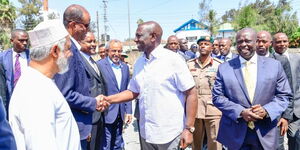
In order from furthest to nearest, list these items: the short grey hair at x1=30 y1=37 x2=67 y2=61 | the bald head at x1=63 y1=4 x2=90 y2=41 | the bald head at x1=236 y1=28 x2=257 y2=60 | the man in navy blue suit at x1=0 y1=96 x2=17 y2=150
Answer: the bald head at x1=236 y1=28 x2=257 y2=60
the bald head at x1=63 y1=4 x2=90 y2=41
the short grey hair at x1=30 y1=37 x2=67 y2=61
the man in navy blue suit at x1=0 y1=96 x2=17 y2=150

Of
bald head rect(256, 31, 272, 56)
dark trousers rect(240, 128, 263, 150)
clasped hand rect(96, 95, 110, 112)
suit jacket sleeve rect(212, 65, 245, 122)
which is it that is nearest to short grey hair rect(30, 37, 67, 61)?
clasped hand rect(96, 95, 110, 112)

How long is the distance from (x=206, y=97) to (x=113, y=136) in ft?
5.09

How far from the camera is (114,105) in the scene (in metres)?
4.26

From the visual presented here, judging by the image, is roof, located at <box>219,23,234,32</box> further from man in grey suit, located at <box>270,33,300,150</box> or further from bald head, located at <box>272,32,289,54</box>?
man in grey suit, located at <box>270,33,300,150</box>

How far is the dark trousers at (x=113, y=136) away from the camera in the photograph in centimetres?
422

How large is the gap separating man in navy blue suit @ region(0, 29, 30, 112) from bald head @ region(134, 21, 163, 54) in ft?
6.83

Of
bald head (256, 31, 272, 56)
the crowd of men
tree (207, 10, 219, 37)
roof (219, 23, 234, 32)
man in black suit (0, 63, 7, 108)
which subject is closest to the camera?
the crowd of men

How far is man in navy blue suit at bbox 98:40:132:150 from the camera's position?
13.9 ft

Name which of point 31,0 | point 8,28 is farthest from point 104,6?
point 8,28

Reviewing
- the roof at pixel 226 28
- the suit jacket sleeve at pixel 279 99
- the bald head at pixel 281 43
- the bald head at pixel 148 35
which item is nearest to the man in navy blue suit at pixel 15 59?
the bald head at pixel 148 35

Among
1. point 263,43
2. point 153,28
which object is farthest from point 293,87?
point 153,28

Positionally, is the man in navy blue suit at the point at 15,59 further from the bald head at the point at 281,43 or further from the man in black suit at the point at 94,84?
the bald head at the point at 281,43

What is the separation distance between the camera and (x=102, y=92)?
3.20 metres

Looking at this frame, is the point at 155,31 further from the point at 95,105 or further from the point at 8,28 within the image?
the point at 8,28
